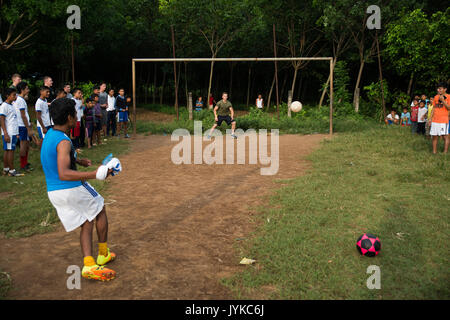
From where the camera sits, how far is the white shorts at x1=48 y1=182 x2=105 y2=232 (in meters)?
3.92

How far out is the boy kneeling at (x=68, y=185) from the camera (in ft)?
12.5

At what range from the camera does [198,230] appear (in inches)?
219

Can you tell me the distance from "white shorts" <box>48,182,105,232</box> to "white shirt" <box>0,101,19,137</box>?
16.7 feet

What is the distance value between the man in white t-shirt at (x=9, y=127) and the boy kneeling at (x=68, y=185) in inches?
192

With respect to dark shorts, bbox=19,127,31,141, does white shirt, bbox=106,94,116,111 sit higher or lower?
higher

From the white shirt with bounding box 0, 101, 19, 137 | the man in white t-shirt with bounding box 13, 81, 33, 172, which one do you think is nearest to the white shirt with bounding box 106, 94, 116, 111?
the man in white t-shirt with bounding box 13, 81, 33, 172

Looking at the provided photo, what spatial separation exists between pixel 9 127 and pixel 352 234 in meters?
Answer: 6.92

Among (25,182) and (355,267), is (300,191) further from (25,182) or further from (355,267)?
(25,182)

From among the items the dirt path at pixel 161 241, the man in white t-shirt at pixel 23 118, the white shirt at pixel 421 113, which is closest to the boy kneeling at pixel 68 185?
the dirt path at pixel 161 241

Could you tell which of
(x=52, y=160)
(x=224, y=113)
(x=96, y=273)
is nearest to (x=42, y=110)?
(x=52, y=160)

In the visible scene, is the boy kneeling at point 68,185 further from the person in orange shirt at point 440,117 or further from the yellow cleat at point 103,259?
the person in orange shirt at point 440,117

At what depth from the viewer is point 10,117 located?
8250mm

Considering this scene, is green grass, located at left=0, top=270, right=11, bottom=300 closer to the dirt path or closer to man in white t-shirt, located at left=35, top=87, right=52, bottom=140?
the dirt path

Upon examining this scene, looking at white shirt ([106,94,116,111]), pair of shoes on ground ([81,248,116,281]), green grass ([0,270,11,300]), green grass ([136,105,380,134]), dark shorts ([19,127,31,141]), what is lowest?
green grass ([0,270,11,300])
